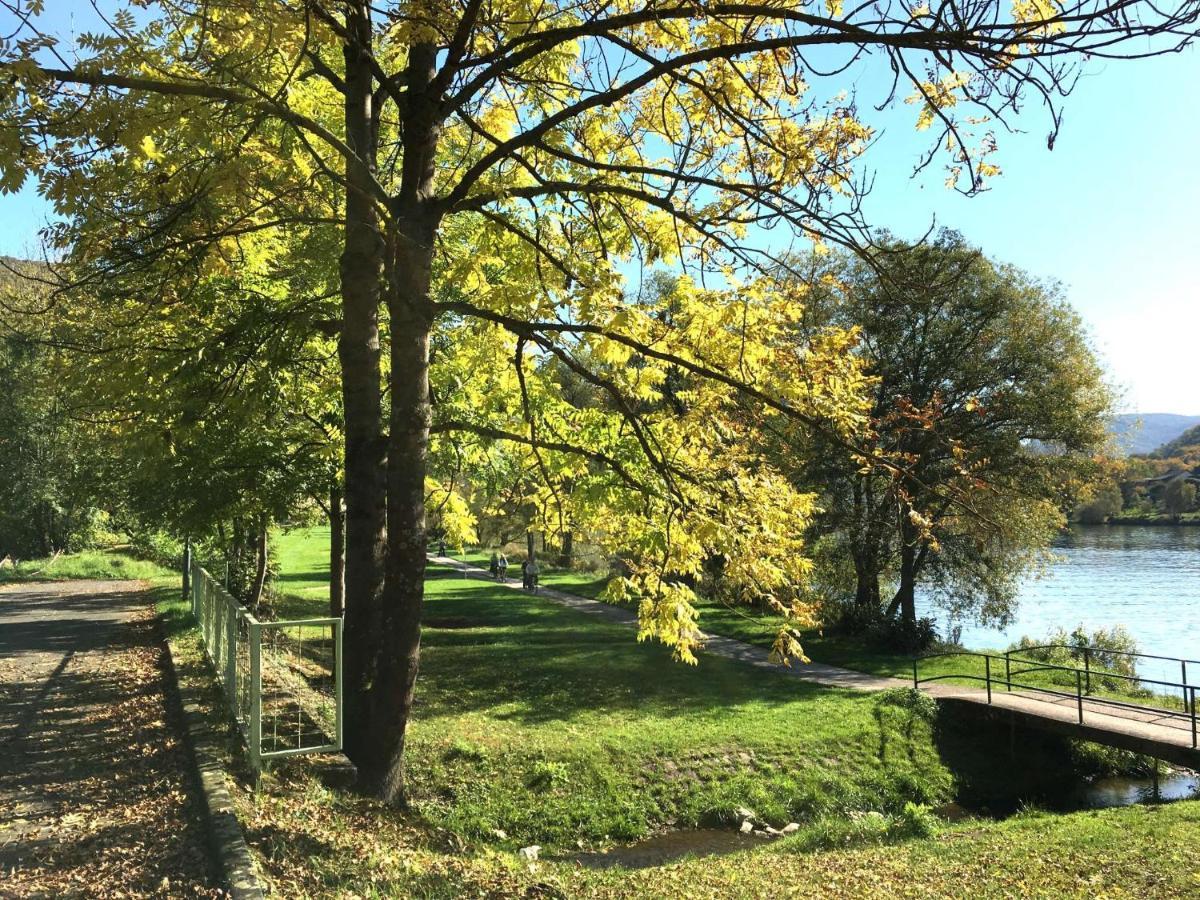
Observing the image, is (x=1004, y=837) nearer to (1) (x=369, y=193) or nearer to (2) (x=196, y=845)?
(2) (x=196, y=845)

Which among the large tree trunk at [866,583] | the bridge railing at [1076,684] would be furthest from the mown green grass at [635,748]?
the large tree trunk at [866,583]

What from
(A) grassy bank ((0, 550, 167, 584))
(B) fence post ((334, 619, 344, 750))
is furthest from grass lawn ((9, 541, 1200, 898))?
(A) grassy bank ((0, 550, 167, 584))

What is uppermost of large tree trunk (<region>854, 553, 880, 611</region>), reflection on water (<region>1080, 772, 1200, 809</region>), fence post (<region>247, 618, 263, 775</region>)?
fence post (<region>247, 618, 263, 775</region>)

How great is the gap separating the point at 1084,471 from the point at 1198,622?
392 inches

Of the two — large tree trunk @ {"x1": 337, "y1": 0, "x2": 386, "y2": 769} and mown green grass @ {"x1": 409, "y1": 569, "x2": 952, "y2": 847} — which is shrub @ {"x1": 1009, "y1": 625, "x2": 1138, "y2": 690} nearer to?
mown green grass @ {"x1": 409, "y1": 569, "x2": 952, "y2": 847}

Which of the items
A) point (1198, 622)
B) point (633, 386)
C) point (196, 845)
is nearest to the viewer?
point (196, 845)

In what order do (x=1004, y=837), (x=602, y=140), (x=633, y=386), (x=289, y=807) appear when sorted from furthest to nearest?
(x=1004, y=837) < (x=633, y=386) < (x=602, y=140) < (x=289, y=807)

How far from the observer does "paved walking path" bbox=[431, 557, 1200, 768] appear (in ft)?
42.6

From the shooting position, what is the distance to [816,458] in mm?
21453

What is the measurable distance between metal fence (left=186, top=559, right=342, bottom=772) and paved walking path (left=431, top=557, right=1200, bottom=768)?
466 centimetres

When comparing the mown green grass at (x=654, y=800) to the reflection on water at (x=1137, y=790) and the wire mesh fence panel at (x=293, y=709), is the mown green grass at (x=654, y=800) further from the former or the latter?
the reflection on water at (x=1137, y=790)

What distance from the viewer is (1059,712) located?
1511 cm

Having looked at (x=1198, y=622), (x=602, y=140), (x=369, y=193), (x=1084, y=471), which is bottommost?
(x=1198, y=622)

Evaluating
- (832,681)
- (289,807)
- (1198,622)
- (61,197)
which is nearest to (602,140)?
(61,197)
